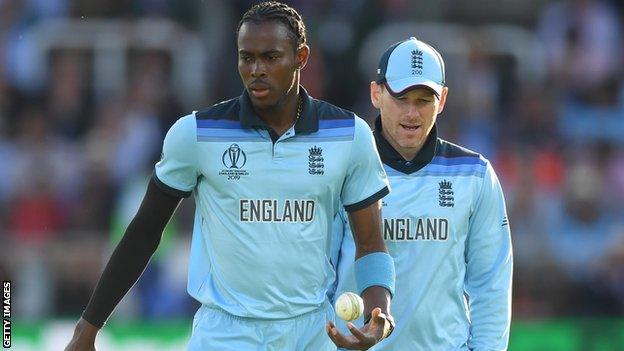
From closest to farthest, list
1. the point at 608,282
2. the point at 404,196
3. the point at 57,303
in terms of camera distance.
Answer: the point at 404,196 → the point at 57,303 → the point at 608,282

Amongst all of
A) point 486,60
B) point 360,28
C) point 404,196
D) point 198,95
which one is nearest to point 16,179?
point 198,95

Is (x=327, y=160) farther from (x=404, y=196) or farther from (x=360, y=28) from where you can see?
(x=360, y=28)

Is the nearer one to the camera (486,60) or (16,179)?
(16,179)

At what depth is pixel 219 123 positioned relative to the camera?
5793 mm

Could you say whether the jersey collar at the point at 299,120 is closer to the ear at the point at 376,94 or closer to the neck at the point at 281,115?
the neck at the point at 281,115

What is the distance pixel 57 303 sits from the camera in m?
12.3

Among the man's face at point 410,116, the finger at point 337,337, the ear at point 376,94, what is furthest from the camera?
the ear at point 376,94

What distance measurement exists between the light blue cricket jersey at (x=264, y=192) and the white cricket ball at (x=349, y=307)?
1.07 feet

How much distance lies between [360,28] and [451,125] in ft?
5.65

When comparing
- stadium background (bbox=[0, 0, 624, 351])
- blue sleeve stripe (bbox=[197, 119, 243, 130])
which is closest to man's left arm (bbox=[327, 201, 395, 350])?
blue sleeve stripe (bbox=[197, 119, 243, 130])

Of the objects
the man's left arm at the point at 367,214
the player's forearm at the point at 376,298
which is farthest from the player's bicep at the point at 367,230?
the player's forearm at the point at 376,298

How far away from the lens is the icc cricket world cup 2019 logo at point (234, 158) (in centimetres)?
572

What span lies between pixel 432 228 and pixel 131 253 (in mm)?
1511

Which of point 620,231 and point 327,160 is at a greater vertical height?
point 327,160
